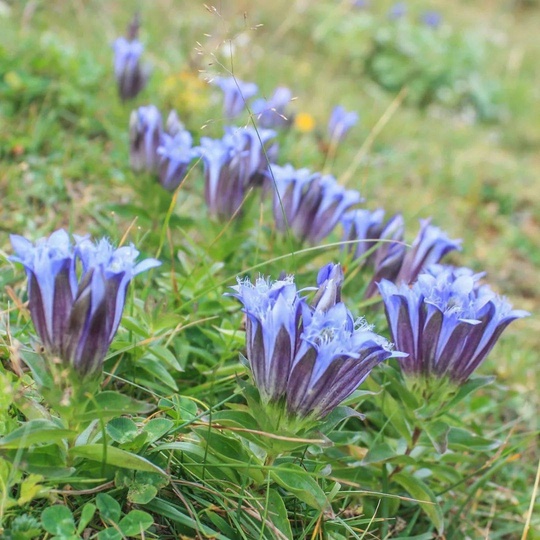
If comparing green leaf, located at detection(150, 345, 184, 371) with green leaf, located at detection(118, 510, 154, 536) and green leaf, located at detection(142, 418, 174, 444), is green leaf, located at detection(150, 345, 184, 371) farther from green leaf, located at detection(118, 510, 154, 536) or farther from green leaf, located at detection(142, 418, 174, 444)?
green leaf, located at detection(118, 510, 154, 536)

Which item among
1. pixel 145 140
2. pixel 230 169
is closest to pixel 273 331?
pixel 230 169

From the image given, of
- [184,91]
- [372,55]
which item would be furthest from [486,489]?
[372,55]

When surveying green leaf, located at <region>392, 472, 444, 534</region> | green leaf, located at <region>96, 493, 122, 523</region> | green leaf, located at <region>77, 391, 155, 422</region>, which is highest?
green leaf, located at <region>77, 391, 155, 422</region>

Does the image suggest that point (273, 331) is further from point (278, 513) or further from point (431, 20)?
point (431, 20)

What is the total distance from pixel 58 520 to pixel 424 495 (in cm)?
78

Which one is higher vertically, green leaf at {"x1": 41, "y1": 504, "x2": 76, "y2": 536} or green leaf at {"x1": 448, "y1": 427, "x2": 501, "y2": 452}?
green leaf at {"x1": 448, "y1": 427, "x2": 501, "y2": 452}

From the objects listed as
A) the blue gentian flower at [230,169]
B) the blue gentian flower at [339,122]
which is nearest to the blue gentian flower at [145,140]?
the blue gentian flower at [230,169]

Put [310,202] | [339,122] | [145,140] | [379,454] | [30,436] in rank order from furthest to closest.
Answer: [339,122] → [145,140] → [310,202] → [379,454] → [30,436]

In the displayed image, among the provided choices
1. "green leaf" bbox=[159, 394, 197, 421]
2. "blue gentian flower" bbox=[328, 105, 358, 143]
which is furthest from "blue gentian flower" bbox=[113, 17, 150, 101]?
"green leaf" bbox=[159, 394, 197, 421]

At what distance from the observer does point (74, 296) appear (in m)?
1.08

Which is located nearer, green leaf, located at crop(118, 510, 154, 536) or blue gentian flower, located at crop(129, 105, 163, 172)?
green leaf, located at crop(118, 510, 154, 536)

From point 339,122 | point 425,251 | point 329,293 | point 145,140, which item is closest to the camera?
point 329,293

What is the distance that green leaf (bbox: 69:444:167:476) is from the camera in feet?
3.56

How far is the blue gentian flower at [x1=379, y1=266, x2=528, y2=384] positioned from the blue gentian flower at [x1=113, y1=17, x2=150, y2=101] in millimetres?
1640
